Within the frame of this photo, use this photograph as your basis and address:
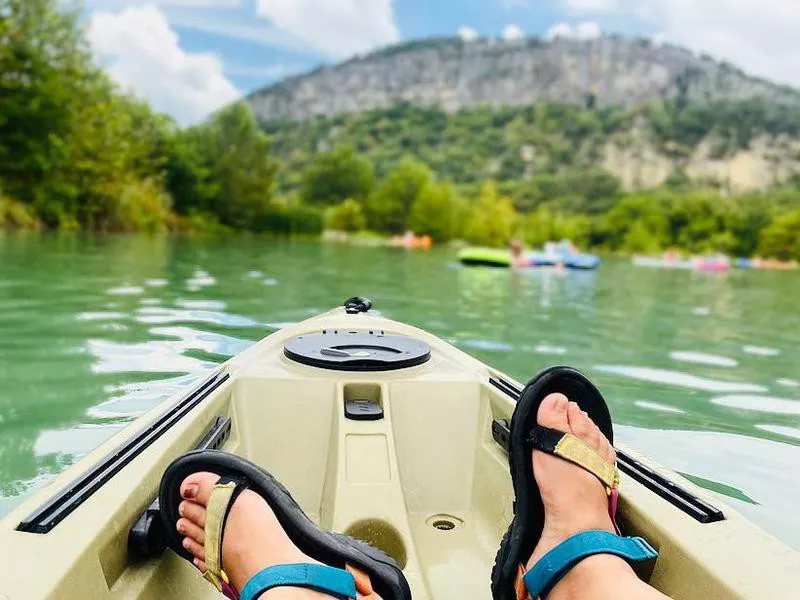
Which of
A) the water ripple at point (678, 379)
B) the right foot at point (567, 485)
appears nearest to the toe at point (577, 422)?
the right foot at point (567, 485)

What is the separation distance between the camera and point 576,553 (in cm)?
100

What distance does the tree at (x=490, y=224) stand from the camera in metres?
44.8

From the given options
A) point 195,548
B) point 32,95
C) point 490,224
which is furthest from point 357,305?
point 490,224

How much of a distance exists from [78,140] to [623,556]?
89.9ft

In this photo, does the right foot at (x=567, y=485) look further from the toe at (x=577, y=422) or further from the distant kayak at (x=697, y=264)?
the distant kayak at (x=697, y=264)

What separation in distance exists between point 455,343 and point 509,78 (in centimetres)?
12514

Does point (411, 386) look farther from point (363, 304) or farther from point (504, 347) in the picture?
point (504, 347)

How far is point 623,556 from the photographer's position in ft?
3.25

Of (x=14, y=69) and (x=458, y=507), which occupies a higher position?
(x=14, y=69)

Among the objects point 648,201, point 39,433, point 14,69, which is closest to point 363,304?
point 39,433

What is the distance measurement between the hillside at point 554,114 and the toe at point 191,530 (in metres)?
69.4

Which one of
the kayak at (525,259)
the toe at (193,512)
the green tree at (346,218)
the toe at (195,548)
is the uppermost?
the green tree at (346,218)

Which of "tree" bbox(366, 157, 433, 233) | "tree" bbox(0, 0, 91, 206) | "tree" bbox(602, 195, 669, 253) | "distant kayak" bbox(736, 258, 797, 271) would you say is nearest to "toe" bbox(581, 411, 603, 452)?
"tree" bbox(0, 0, 91, 206)

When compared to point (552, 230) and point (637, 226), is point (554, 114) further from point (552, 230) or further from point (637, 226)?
point (552, 230)
